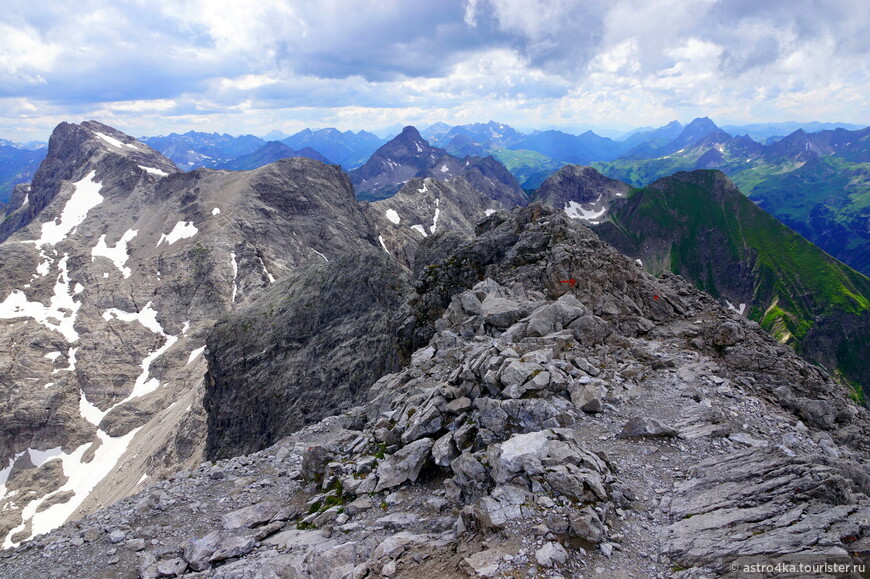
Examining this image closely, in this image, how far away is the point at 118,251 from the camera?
573 ft

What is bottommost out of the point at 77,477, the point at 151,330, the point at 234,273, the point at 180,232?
the point at 77,477

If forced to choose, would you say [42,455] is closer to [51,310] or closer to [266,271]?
[51,310]

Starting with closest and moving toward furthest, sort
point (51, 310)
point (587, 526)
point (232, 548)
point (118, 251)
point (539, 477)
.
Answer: point (587, 526)
point (539, 477)
point (232, 548)
point (51, 310)
point (118, 251)

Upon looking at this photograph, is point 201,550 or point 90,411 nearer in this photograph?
point 201,550

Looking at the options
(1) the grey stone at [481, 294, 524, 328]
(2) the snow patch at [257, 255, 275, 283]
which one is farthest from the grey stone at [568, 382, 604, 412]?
(2) the snow patch at [257, 255, 275, 283]

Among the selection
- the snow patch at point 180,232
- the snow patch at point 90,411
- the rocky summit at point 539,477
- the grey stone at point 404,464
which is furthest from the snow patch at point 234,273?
the grey stone at point 404,464

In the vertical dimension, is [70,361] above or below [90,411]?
above

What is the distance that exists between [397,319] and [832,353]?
8521 inches

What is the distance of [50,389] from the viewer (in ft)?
410

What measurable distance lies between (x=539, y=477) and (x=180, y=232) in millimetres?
186771

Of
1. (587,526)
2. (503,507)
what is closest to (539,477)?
(503,507)

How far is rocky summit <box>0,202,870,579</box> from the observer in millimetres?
11719

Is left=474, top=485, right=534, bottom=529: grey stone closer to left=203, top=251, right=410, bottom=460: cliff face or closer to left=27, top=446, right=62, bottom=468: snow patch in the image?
left=203, top=251, right=410, bottom=460: cliff face

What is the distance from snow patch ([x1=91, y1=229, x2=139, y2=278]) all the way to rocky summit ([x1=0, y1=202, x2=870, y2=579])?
173630mm
